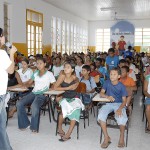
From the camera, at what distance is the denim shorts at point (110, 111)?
331cm

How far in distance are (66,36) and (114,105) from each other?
1217 centimetres

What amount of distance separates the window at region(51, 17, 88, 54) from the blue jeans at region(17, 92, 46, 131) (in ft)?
30.0

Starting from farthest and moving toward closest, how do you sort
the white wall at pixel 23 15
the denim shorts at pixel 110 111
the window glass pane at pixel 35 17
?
1. the window glass pane at pixel 35 17
2. the white wall at pixel 23 15
3. the denim shorts at pixel 110 111

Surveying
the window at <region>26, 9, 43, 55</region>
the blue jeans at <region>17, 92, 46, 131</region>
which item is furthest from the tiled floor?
the window at <region>26, 9, 43, 55</region>

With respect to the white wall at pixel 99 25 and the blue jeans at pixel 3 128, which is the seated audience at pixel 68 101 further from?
the white wall at pixel 99 25

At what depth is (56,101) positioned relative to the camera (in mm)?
3959

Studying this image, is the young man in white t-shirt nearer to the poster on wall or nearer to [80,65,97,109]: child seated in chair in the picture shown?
[80,65,97,109]: child seated in chair

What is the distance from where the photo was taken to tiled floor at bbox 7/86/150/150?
3.38 m

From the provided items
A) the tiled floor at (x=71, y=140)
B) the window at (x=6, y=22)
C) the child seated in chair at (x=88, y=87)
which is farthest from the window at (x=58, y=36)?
the tiled floor at (x=71, y=140)

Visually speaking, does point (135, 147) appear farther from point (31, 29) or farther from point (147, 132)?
point (31, 29)

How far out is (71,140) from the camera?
3.62 m

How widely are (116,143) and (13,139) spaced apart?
4.78 ft

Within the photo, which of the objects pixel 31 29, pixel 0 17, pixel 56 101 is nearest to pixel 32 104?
pixel 56 101

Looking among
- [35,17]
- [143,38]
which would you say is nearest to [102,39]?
[143,38]
